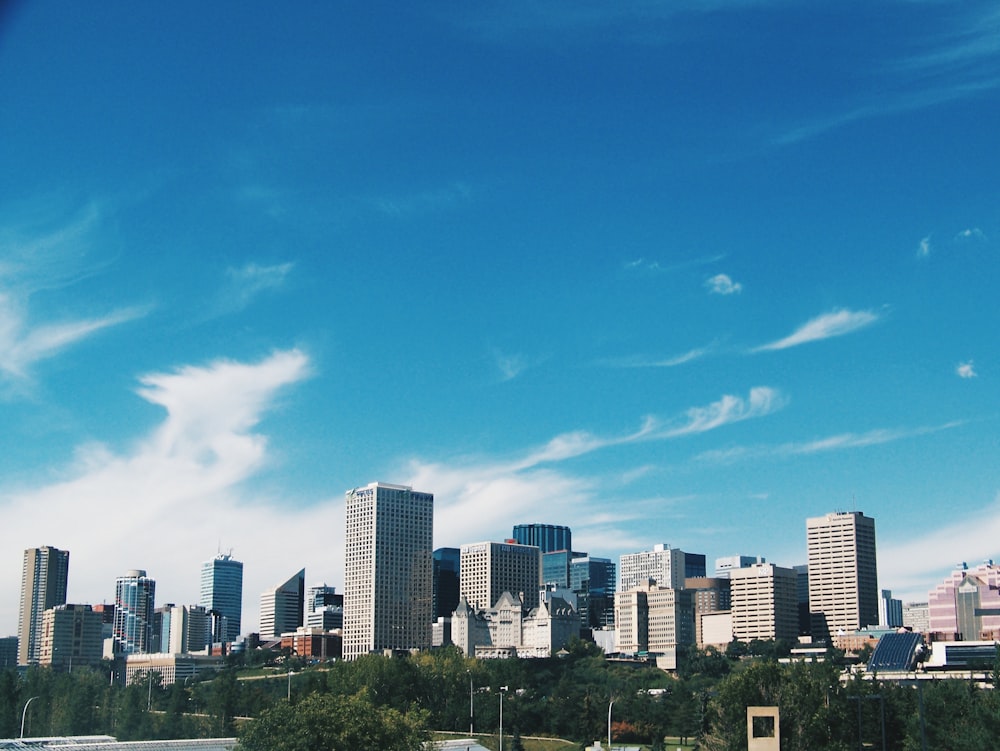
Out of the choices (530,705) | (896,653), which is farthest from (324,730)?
(896,653)

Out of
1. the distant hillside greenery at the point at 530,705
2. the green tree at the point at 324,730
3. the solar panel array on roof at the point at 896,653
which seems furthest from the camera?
the solar panel array on roof at the point at 896,653

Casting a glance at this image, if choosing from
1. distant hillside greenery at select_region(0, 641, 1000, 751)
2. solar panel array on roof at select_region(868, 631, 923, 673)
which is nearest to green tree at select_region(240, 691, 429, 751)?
distant hillside greenery at select_region(0, 641, 1000, 751)

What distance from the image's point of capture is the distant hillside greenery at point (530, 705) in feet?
250

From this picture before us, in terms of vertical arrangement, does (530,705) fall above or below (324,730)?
below

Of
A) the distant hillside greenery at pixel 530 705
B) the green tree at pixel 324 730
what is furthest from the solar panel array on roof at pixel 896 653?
the green tree at pixel 324 730

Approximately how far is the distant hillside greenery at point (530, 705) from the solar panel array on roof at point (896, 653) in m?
20.1

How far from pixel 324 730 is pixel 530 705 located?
53.5 meters

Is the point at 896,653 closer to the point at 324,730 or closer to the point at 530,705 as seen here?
the point at 530,705

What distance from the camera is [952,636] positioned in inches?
7269

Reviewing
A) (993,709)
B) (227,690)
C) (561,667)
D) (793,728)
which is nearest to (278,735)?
(793,728)

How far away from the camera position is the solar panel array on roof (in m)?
146

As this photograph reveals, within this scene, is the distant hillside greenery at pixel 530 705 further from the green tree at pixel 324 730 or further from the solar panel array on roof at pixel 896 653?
the solar panel array on roof at pixel 896 653

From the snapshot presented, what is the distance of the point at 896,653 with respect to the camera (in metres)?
151

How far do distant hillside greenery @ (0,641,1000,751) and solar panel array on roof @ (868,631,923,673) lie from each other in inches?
791
